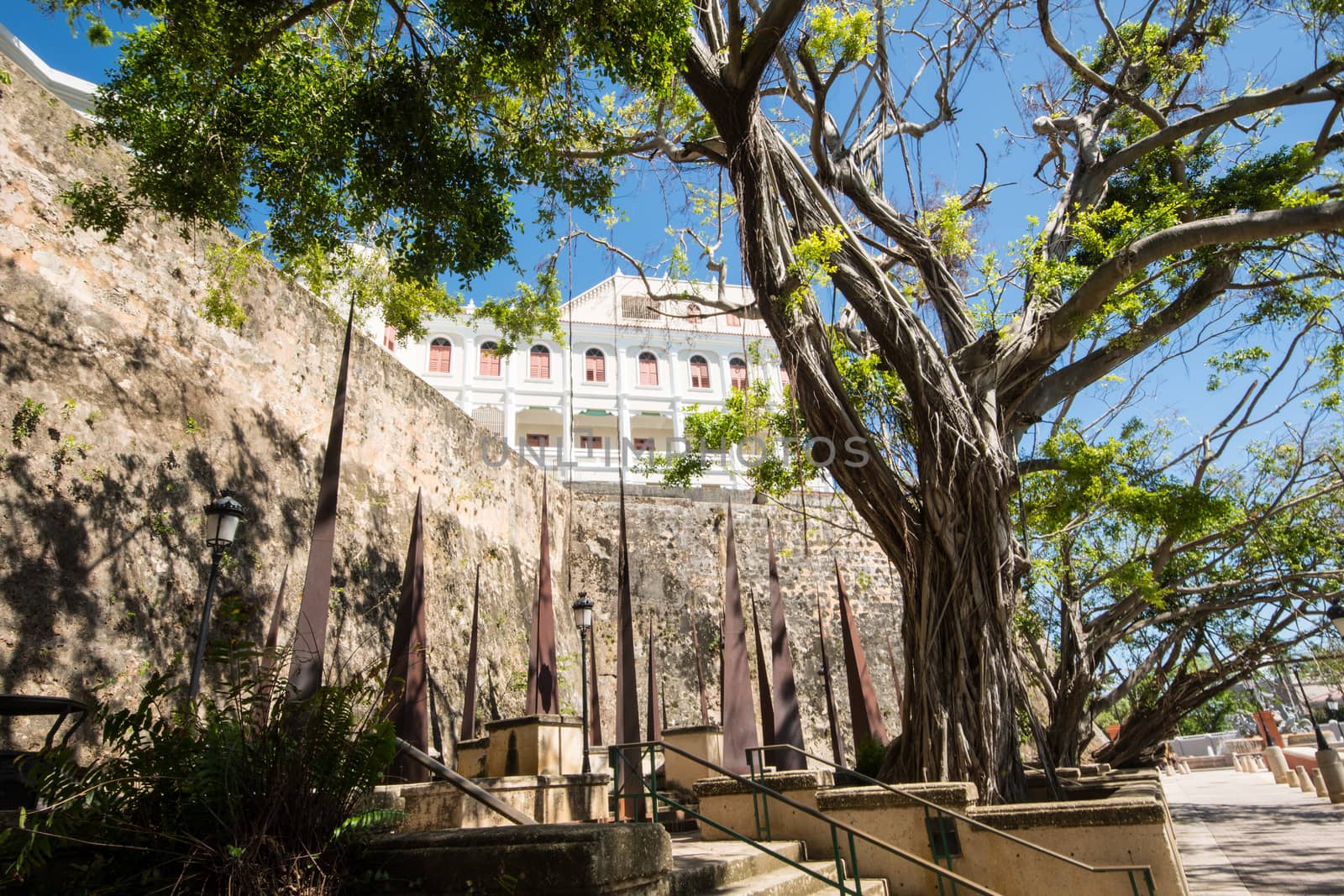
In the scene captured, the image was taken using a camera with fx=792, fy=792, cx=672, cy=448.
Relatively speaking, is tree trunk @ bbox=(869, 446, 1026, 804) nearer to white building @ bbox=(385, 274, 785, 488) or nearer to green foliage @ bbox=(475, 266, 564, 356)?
green foliage @ bbox=(475, 266, 564, 356)

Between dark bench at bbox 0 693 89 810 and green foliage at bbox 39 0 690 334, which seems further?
green foliage at bbox 39 0 690 334

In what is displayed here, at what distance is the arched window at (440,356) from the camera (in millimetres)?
27609

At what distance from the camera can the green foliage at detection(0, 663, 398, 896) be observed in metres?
2.36

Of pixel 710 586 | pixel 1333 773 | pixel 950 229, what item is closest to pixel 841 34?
pixel 950 229

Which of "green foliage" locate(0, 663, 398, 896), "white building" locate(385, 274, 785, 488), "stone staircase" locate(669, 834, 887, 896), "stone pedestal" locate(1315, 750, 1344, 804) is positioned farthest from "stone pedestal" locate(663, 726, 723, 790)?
"white building" locate(385, 274, 785, 488)

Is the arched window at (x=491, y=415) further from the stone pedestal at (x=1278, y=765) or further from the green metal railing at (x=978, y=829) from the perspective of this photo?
the green metal railing at (x=978, y=829)

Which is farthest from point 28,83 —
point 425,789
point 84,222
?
point 425,789

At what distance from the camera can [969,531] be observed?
5246 mm

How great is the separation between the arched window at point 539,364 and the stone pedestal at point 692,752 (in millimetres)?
22043

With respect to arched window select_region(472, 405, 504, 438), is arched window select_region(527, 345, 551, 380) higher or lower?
higher

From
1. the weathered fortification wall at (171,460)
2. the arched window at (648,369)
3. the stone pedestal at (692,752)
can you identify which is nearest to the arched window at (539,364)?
the arched window at (648,369)

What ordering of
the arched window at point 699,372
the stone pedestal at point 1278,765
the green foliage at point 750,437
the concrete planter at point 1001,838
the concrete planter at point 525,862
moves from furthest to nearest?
the arched window at point 699,372
the stone pedestal at point 1278,765
the green foliage at point 750,437
the concrete planter at point 1001,838
the concrete planter at point 525,862

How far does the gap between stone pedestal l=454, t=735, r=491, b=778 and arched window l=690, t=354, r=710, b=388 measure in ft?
77.0

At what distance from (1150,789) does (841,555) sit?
1361 cm
